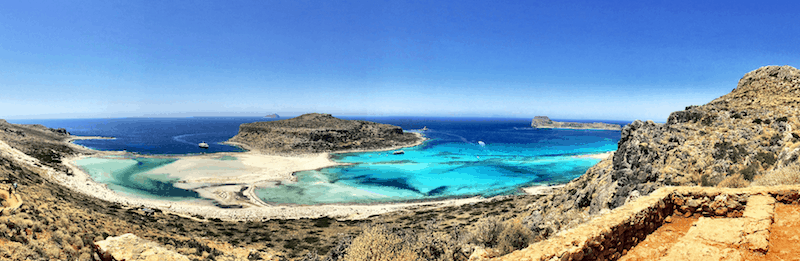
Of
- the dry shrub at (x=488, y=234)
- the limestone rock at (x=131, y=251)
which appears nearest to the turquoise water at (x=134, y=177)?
the limestone rock at (x=131, y=251)

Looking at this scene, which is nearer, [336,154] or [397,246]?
[397,246]

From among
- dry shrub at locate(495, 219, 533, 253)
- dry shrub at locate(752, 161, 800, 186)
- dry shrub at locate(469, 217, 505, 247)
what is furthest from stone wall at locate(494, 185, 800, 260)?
dry shrub at locate(469, 217, 505, 247)

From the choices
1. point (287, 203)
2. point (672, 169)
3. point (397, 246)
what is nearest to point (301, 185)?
point (287, 203)

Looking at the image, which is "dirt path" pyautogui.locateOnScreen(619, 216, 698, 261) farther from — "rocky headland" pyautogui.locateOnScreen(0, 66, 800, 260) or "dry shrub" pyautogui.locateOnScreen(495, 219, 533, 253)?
"dry shrub" pyautogui.locateOnScreen(495, 219, 533, 253)

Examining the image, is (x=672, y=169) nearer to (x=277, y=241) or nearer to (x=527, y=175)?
(x=277, y=241)

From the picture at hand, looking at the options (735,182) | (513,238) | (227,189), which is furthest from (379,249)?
(227,189)
